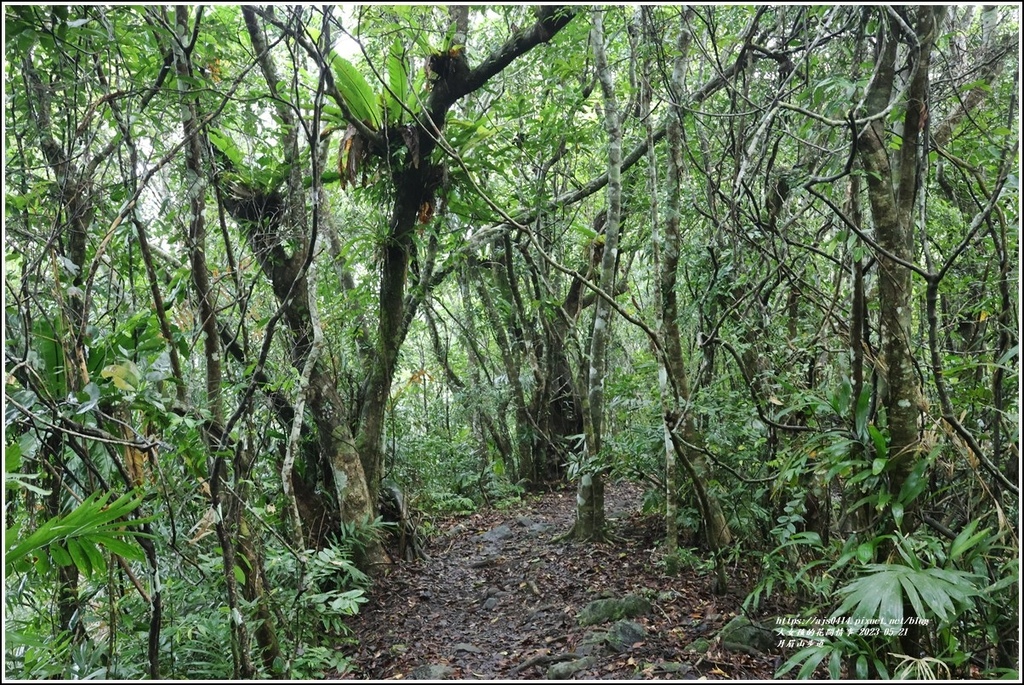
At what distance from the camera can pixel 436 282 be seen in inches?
245

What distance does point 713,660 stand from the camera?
342cm

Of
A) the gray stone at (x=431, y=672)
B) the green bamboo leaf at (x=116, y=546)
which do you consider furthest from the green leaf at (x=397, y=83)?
the gray stone at (x=431, y=672)

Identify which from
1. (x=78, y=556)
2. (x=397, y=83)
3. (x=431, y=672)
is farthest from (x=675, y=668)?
(x=397, y=83)

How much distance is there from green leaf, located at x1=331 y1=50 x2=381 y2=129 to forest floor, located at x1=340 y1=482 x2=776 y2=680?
3807 millimetres

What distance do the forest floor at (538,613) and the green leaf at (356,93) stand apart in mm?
3807

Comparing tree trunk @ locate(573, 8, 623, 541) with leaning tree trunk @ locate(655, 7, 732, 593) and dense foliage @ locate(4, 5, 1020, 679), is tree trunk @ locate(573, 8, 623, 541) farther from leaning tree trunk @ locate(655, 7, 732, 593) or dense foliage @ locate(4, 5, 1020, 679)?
leaning tree trunk @ locate(655, 7, 732, 593)

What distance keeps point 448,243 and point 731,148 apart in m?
2.66

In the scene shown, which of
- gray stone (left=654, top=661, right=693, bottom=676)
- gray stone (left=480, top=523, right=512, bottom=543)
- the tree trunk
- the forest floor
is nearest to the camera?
gray stone (left=654, top=661, right=693, bottom=676)

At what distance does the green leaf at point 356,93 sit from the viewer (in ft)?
15.1

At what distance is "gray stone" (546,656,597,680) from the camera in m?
3.41

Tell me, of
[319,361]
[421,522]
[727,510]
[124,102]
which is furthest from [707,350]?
[124,102]

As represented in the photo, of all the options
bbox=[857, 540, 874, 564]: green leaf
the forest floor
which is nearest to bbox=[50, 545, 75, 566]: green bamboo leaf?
the forest floor

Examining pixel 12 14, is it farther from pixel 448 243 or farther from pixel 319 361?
pixel 448 243

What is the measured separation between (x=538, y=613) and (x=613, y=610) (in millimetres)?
650
